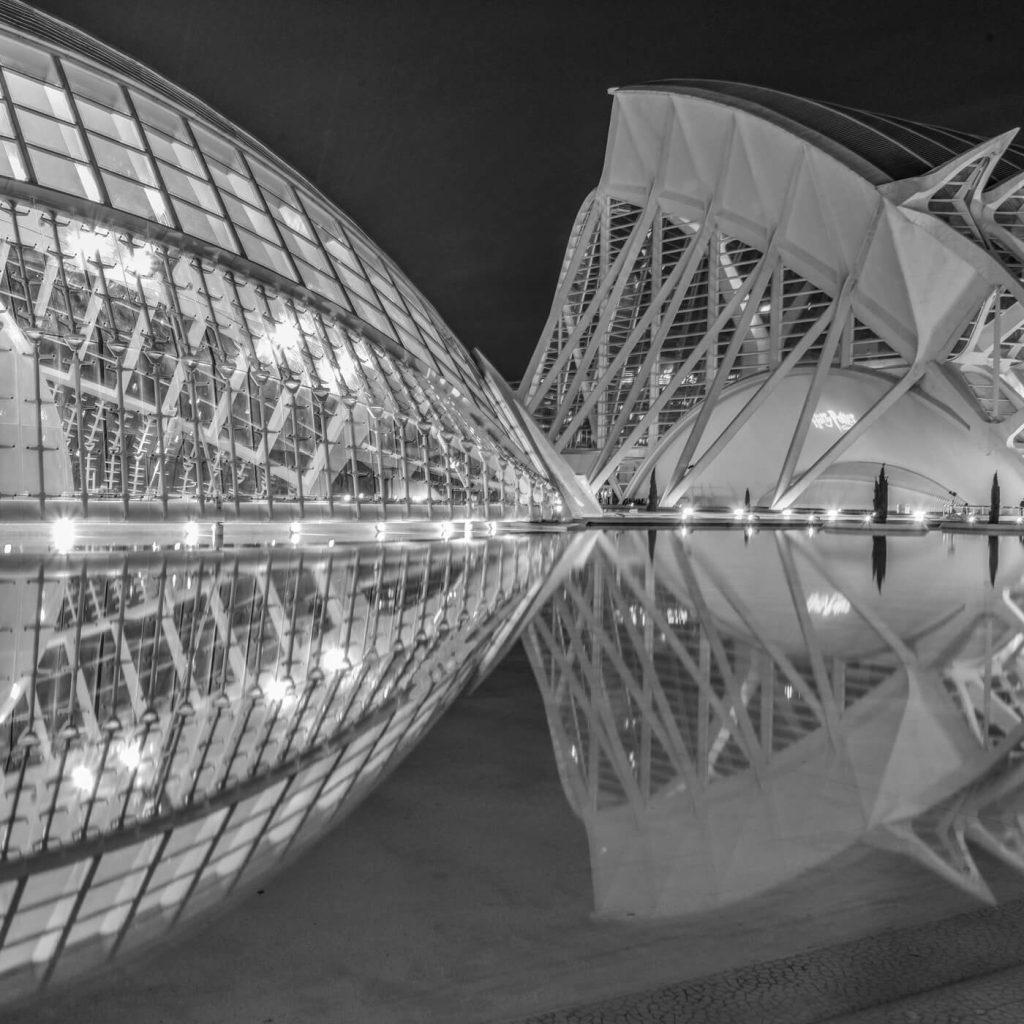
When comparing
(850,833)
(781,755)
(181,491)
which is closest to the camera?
(850,833)

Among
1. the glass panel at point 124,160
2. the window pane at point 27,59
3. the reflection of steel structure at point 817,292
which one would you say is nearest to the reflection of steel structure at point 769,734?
the glass panel at point 124,160

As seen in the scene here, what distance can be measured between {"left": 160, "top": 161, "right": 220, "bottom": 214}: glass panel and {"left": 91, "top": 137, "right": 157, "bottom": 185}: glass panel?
50 cm

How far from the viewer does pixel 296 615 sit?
33.5 ft

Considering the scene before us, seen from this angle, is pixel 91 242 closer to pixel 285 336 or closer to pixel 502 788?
pixel 285 336

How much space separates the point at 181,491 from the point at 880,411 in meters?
28.6

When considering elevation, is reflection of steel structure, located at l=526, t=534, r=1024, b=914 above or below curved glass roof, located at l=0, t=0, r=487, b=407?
below

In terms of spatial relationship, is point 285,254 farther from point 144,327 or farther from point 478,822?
point 478,822

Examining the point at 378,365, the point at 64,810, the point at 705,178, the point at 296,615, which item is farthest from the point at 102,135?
the point at 705,178

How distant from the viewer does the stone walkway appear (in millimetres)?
2607

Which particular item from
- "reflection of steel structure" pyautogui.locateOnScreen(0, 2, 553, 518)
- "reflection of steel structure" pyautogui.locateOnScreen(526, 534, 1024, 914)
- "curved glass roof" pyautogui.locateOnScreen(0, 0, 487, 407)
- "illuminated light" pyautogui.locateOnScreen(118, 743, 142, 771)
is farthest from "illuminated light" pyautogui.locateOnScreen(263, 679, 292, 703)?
"curved glass roof" pyautogui.locateOnScreen(0, 0, 487, 407)

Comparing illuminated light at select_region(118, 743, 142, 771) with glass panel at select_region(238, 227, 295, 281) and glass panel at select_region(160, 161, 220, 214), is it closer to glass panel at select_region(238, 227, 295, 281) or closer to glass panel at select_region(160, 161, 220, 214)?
A: glass panel at select_region(238, 227, 295, 281)

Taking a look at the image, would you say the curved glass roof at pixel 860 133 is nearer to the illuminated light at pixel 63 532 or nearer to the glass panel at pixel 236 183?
the glass panel at pixel 236 183

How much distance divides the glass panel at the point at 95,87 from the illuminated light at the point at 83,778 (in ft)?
78.0

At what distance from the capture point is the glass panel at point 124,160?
2430 cm
